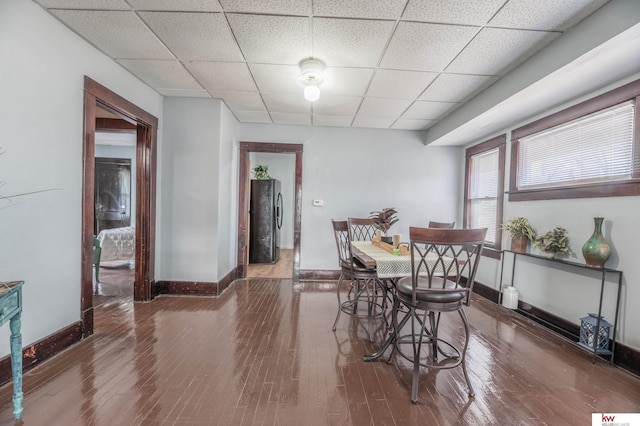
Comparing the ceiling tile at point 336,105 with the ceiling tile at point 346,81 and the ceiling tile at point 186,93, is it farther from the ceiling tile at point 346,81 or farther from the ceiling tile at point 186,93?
the ceiling tile at point 186,93

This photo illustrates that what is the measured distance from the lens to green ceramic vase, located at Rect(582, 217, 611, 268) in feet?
7.35

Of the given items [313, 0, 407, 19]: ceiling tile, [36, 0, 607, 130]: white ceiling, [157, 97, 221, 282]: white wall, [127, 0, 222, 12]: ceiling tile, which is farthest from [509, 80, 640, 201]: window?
[157, 97, 221, 282]: white wall

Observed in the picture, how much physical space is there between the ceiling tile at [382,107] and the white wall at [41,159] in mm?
2897

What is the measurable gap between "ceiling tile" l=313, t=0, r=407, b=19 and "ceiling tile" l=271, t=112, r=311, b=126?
Result: 2134 mm

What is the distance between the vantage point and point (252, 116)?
4.14 meters

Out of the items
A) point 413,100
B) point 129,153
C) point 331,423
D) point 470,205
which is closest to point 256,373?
point 331,423

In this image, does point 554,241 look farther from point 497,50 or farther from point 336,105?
point 336,105

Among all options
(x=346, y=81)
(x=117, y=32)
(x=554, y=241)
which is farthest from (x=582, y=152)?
(x=117, y=32)

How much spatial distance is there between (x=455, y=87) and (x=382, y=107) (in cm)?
92

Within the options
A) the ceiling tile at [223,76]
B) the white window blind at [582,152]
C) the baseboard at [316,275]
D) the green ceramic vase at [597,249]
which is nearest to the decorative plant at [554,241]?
the green ceramic vase at [597,249]

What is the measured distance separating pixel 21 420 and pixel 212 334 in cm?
122

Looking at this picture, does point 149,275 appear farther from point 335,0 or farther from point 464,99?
point 464,99

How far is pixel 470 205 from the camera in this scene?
174 inches

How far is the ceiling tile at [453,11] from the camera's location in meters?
1.79
